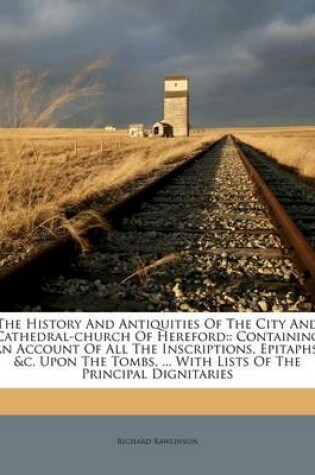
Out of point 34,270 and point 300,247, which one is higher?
point 300,247

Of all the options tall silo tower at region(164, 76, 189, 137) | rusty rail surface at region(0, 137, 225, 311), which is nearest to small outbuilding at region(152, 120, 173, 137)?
tall silo tower at region(164, 76, 189, 137)

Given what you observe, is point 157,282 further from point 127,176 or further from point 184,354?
point 127,176

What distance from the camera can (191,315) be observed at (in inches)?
115

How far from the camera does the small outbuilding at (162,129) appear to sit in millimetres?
64188

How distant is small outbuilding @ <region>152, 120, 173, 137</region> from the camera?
211 ft

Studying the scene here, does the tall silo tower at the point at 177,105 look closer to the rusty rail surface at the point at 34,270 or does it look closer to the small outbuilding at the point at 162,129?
the small outbuilding at the point at 162,129

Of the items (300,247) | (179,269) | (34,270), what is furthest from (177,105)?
(34,270)

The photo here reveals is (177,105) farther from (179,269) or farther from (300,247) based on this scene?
(179,269)

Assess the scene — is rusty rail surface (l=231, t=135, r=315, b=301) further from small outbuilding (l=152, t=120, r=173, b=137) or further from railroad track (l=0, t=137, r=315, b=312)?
small outbuilding (l=152, t=120, r=173, b=137)

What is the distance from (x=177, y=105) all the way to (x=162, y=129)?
385 centimetres

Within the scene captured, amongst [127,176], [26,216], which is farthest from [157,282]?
[127,176]

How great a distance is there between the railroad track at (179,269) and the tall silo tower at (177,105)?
6011cm

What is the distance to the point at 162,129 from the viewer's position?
2532 inches

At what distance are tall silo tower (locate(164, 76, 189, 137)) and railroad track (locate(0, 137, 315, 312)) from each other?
60.1m
